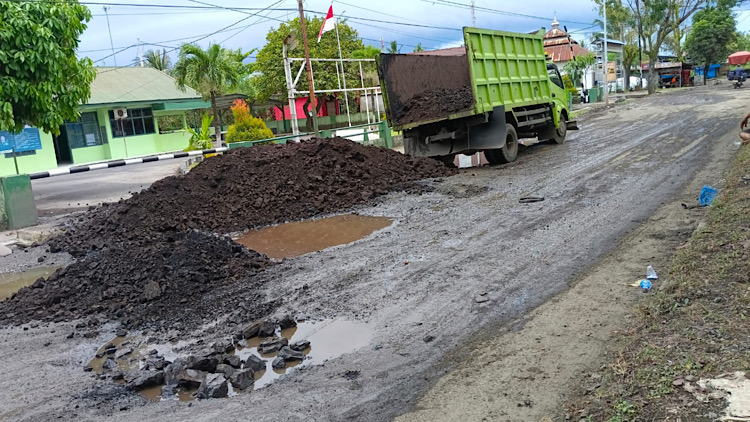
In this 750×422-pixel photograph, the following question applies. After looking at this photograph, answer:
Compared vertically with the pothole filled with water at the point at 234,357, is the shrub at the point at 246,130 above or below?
above

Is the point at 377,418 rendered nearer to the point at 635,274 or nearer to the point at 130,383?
the point at 130,383

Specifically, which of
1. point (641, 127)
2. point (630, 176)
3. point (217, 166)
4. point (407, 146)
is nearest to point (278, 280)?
point (217, 166)

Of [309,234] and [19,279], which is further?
[309,234]

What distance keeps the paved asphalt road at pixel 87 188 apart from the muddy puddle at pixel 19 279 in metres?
5.45

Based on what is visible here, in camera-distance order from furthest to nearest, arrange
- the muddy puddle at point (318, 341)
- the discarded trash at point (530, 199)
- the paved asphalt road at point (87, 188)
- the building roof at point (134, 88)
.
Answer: the building roof at point (134, 88), the paved asphalt road at point (87, 188), the discarded trash at point (530, 199), the muddy puddle at point (318, 341)

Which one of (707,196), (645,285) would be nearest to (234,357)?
(645,285)

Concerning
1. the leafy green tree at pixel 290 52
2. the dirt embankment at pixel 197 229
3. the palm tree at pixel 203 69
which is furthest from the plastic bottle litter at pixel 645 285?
the leafy green tree at pixel 290 52

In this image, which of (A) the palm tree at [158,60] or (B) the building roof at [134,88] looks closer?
(B) the building roof at [134,88]

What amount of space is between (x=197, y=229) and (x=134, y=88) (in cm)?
2724

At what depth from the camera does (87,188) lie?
A: 19.5 metres

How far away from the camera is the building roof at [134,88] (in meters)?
32.4

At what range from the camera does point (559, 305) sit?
5.61 meters

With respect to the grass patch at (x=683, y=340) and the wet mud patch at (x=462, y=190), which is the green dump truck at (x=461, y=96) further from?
the grass patch at (x=683, y=340)

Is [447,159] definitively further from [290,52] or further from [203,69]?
[290,52]
